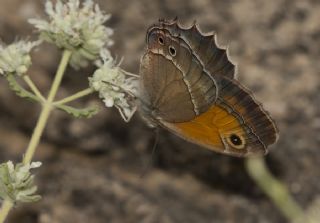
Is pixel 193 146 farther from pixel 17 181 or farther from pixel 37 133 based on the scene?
pixel 17 181

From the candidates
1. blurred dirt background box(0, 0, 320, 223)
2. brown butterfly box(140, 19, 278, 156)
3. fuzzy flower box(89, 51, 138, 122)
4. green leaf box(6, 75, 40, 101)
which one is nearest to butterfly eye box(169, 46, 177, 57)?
brown butterfly box(140, 19, 278, 156)

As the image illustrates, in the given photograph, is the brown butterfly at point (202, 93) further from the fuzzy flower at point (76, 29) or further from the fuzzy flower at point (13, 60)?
the fuzzy flower at point (13, 60)

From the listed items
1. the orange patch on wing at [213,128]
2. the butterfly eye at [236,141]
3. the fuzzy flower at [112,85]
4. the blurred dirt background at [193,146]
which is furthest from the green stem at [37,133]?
the blurred dirt background at [193,146]

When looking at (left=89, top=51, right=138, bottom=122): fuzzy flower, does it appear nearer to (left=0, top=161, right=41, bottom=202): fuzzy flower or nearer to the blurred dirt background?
(left=0, top=161, right=41, bottom=202): fuzzy flower

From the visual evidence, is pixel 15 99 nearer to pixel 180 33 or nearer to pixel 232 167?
pixel 232 167

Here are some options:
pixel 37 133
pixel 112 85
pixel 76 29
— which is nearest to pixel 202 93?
pixel 112 85

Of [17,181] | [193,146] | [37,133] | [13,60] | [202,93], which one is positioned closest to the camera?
[17,181]
